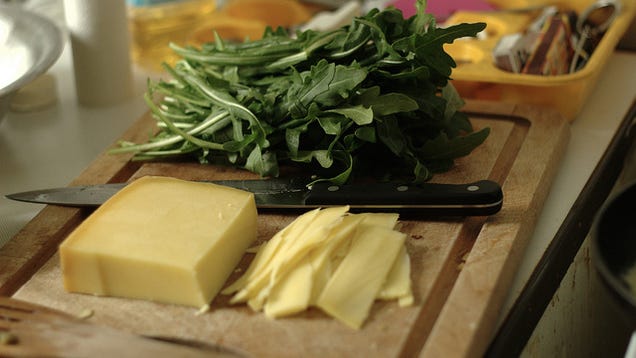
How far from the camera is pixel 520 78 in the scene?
1459 millimetres

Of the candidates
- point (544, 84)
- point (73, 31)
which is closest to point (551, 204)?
point (544, 84)

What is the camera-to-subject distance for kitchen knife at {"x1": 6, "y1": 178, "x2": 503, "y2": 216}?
3.74 feet

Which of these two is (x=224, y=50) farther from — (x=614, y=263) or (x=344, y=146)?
(x=614, y=263)

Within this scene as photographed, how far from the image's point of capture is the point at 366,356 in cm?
93

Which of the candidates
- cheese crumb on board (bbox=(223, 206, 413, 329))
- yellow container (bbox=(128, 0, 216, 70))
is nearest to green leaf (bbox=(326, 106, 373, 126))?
cheese crumb on board (bbox=(223, 206, 413, 329))

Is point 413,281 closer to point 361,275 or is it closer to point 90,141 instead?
point 361,275

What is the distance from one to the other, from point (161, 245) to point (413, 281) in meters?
0.30

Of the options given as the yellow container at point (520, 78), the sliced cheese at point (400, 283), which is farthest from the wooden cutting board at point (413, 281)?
the yellow container at point (520, 78)

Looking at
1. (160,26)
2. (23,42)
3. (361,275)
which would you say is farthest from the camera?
(160,26)

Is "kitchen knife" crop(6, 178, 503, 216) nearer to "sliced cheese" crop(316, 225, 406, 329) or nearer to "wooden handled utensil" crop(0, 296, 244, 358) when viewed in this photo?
"sliced cheese" crop(316, 225, 406, 329)

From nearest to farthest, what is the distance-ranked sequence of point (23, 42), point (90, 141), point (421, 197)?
1. point (421, 197)
2. point (23, 42)
3. point (90, 141)

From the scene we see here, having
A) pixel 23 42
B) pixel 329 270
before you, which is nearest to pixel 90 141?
pixel 23 42

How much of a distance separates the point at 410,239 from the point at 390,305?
15cm

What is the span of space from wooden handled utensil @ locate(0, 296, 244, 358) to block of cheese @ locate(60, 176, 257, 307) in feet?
0.24
